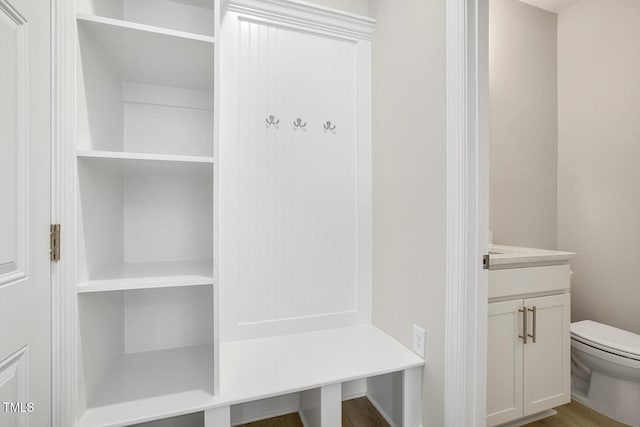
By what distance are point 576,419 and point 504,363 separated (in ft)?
2.51

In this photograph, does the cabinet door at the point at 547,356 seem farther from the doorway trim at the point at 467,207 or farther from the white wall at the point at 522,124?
the white wall at the point at 522,124

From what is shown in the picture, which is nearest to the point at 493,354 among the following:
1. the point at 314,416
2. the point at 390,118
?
the point at 314,416

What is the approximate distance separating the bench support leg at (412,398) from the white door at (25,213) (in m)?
1.31

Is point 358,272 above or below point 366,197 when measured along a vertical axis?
below

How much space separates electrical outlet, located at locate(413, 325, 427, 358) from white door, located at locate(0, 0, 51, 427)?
A: 1362 millimetres

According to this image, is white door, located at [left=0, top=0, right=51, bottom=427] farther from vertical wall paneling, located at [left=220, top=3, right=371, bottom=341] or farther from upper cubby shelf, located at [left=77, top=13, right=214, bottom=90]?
vertical wall paneling, located at [left=220, top=3, right=371, bottom=341]

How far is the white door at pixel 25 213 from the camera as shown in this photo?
2.32 ft

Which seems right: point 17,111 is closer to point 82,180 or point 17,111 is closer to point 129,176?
point 82,180

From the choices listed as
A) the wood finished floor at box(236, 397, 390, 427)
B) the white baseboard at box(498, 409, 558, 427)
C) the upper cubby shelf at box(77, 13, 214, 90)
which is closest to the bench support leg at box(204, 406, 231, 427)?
the wood finished floor at box(236, 397, 390, 427)

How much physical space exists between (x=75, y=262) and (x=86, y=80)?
631mm

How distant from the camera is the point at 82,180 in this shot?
98 centimetres

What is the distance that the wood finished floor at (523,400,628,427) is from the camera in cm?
163

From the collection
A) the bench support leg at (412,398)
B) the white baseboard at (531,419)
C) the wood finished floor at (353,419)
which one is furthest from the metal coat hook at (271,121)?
the white baseboard at (531,419)

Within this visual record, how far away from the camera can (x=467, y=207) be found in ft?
3.71
